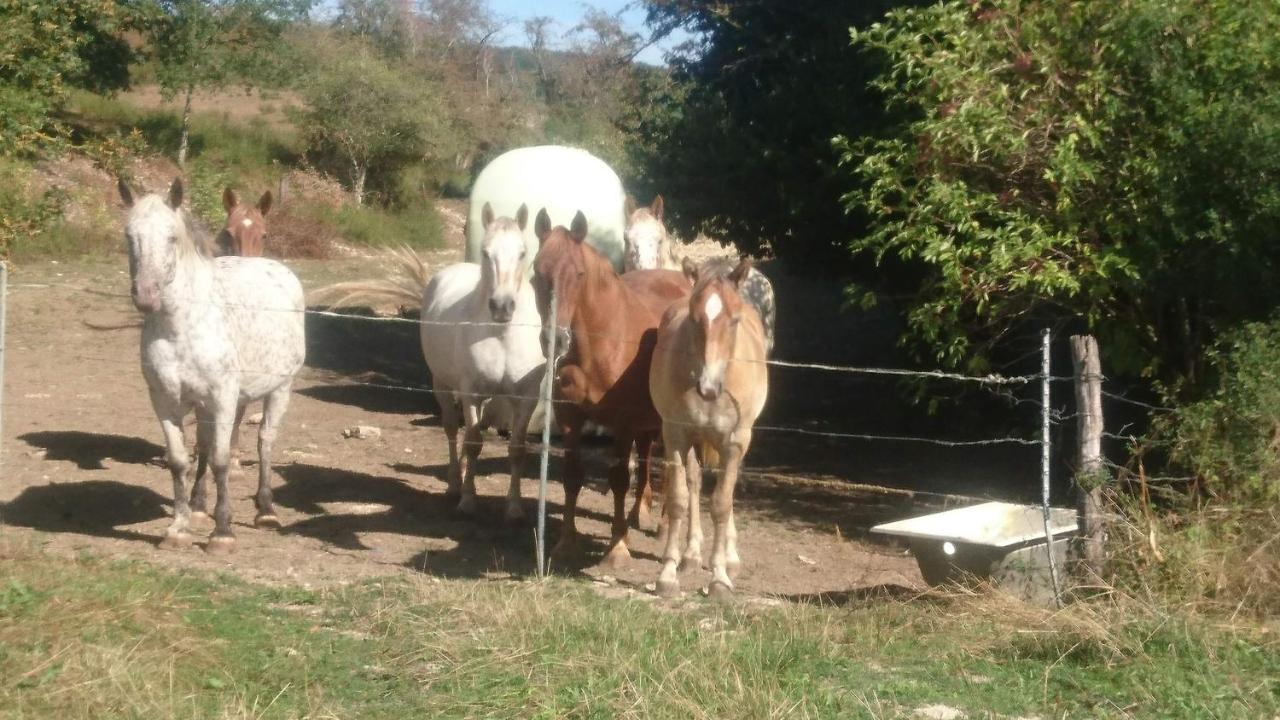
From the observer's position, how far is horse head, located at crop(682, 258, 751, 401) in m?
6.62

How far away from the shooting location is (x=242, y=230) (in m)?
10.8

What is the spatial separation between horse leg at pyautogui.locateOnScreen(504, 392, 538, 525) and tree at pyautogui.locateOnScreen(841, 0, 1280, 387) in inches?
94.7

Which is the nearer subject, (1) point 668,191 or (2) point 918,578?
(2) point 918,578

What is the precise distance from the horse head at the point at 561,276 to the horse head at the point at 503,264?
0.43m

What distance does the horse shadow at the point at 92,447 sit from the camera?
9773 mm

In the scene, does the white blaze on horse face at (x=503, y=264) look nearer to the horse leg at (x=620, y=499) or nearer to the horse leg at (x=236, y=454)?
the horse leg at (x=620, y=499)

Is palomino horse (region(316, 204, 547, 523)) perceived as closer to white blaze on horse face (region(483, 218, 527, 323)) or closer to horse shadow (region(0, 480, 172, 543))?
white blaze on horse face (region(483, 218, 527, 323))

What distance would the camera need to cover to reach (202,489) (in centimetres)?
818

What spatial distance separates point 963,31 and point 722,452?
3239 millimetres

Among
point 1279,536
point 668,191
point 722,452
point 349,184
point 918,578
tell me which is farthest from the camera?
point 349,184

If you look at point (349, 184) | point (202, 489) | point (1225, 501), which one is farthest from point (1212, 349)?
point (349, 184)

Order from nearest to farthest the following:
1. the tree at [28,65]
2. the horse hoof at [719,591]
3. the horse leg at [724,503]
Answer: the horse hoof at [719,591] → the horse leg at [724,503] → the tree at [28,65]

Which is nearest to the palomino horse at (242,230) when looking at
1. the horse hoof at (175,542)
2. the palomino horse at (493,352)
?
the palomino horse at (493,352)

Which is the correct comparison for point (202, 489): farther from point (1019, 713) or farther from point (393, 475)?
point (1019, 713)
